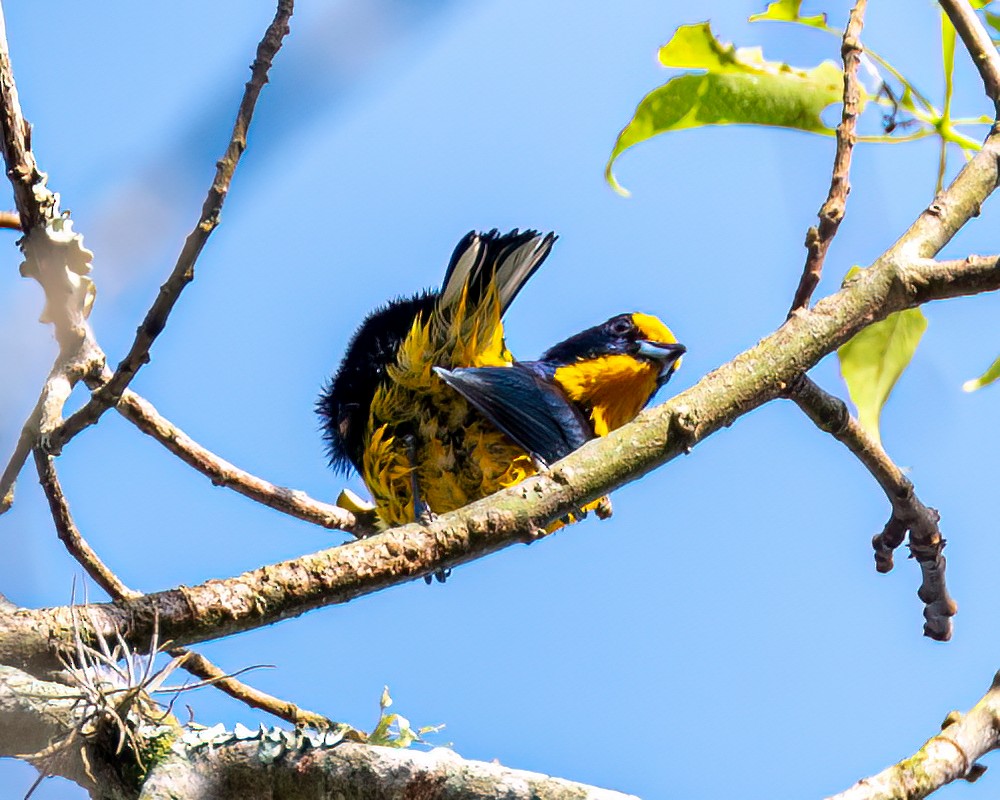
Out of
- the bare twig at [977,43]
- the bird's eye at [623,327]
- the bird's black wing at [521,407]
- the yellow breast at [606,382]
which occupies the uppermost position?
the bird's eye at [623,327]

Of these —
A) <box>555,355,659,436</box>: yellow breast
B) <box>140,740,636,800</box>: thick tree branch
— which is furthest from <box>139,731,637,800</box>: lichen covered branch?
<box>555,355,659,436</box>: yellow breast

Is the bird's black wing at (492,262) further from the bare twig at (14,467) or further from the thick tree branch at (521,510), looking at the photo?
the bare twig at (14,467)

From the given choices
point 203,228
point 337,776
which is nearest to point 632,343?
point 203,228

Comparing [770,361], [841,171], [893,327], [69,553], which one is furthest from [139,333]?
[893,327]

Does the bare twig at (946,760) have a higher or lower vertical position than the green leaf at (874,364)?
lower

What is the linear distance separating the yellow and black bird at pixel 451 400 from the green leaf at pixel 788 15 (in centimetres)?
116

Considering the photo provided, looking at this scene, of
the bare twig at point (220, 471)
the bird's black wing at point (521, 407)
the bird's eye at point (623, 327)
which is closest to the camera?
the bare twig at point (220, 471)

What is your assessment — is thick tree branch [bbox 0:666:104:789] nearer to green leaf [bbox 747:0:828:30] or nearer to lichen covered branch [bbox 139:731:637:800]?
lichen covered branch [bbox 139:731:637:800]

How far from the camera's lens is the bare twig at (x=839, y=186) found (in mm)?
2496

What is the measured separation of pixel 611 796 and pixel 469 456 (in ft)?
7.82

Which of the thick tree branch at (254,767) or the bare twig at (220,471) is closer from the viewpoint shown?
the thick tree branch at (254,767)

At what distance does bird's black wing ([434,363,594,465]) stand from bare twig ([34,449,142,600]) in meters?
1.41

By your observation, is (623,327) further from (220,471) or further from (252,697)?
(252,697)

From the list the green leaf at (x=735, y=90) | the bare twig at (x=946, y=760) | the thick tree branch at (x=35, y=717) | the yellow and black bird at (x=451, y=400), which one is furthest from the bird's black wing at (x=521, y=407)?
the thick tree branch at (x=35, y=717)
